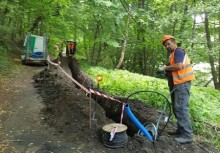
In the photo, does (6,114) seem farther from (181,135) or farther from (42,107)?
(181,135)

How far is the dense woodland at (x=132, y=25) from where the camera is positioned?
634 inches

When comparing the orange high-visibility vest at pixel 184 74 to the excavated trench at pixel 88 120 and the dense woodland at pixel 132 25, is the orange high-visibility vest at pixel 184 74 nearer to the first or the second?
the excavated trench at pixel 88 120

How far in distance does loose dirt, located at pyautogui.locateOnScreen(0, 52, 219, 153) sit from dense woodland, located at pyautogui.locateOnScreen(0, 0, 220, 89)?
810 cm

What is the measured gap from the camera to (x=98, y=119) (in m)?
6.49

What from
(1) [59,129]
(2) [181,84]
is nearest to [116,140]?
(1) [59,129]

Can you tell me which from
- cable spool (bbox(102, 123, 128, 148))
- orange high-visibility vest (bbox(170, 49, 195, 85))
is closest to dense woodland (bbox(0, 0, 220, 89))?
orange high-visibility vest (bbox(170, 49, 195, 85))

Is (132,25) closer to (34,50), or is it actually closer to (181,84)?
(34,50)

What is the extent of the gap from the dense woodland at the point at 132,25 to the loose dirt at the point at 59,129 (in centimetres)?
810

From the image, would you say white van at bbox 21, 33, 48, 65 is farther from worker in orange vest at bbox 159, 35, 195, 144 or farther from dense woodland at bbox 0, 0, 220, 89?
worker in orange vest at bbox 159, 35, 195, 144

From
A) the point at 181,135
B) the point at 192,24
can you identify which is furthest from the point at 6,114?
the point at 192,24

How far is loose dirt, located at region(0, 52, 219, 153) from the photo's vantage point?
198 inches

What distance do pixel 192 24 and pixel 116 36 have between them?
667 cm

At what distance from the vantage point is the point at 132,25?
21.0 m

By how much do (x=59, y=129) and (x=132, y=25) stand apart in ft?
53.7
